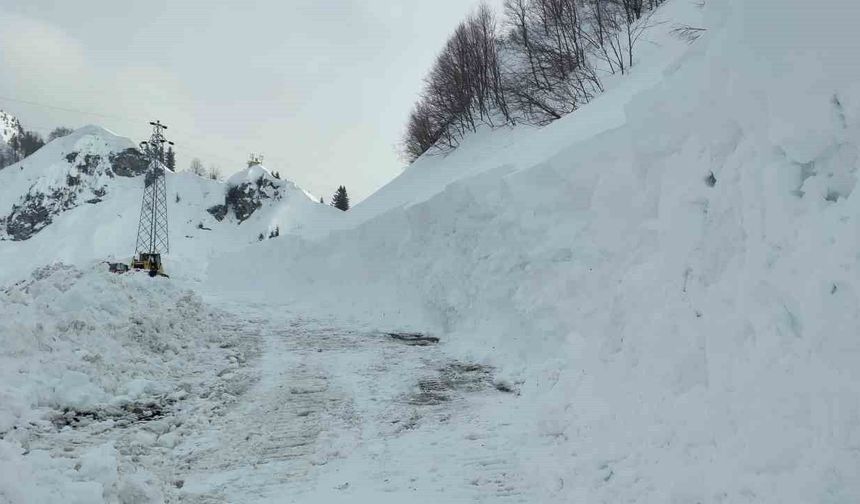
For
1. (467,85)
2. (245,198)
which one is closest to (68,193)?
(245,198)

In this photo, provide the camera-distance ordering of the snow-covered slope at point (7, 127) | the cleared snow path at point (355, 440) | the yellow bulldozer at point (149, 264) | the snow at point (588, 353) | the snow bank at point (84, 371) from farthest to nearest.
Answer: the snow-covered slope at point (7, 127), the yellow bulldozer at point (149, 264), the cleared snow path at point (355, 440), the snow bank at point (84, 371), the snow at point (588, 353)

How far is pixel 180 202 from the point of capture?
210ft

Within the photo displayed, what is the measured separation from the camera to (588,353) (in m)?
6.80

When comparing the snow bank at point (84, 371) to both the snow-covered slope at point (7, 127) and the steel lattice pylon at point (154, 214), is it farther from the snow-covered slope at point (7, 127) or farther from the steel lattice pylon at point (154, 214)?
the snow-covered slope at point (7, 127)

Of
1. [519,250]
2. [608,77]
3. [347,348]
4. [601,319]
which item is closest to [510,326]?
[519,250]

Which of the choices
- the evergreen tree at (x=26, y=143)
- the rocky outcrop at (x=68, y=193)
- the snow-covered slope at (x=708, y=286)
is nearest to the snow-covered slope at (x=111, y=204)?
the rocky outcrop at (x=68, y=193)

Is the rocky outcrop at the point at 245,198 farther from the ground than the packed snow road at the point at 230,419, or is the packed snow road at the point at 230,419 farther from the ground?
the rocky outcrop at the point at 245,198

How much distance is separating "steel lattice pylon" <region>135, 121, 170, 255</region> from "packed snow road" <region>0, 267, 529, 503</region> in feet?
85.4

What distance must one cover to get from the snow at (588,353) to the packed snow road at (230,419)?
4 centimetres

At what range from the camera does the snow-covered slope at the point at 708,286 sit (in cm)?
360

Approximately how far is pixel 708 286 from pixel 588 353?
2.07 metres

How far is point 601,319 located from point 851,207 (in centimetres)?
356

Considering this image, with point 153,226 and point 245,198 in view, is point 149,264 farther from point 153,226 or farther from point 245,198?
point 245,198

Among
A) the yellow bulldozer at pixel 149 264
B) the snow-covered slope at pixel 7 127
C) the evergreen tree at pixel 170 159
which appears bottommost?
A: the yellow bulldozer at pixel 149 264
